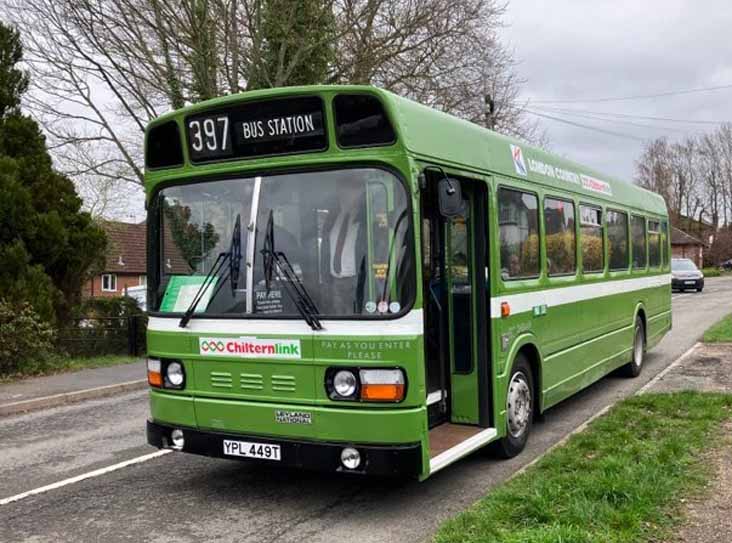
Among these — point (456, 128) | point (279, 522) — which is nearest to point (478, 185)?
point (456, 128)

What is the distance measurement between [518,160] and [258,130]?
2785mm

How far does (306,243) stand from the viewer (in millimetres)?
5191

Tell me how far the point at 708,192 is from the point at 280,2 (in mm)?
74398

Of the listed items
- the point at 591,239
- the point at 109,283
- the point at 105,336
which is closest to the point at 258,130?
the point at 591,239

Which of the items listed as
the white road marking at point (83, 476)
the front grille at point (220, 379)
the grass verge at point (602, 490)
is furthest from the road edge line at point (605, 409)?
the white road marking at point (83, 476)

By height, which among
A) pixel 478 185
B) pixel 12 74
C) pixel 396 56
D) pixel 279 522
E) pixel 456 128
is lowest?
pixel 279 522

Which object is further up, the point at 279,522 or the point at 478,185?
the point at 478,185

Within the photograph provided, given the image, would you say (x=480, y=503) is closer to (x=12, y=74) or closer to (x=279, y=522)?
(x=279, y=522)

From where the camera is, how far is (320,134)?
516 cm

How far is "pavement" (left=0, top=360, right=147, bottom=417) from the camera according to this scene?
1030cm

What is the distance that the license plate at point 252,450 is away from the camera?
16.9 feet

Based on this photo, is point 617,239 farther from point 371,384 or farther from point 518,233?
point 371,384

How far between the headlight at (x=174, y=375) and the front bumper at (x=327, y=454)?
411 mm

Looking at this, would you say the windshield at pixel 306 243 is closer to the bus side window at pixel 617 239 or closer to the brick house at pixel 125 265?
the bus side window at pixel 617 239
